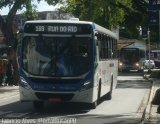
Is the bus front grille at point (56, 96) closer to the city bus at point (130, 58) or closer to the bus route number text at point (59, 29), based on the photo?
the bus route number text at point (59, 29)

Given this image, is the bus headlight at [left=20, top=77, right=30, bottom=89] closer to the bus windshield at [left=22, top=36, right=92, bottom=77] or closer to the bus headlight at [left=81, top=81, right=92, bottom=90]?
the bus windshield at [left=22, top=36, right=92, bottom=77]

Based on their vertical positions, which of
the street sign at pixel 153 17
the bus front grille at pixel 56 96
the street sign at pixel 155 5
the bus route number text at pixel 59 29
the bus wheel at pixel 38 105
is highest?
the street sign at pixel 155 5

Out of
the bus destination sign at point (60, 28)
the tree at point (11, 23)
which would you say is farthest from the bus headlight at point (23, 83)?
the tree at point (11, 23)

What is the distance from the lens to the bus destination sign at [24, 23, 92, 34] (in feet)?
59.4

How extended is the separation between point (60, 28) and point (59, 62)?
110 centimetres

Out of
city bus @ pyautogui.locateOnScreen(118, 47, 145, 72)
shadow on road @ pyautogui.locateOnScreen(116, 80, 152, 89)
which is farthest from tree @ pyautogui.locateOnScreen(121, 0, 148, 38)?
city bus @ pyautogui.locateOnScreen(118, 47, 145, 72)

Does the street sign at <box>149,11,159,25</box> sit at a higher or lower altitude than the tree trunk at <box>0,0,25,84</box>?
higher

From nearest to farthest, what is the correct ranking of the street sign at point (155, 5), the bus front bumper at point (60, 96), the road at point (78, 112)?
the road at point (78, 112) < the street sign at point (155, 5) < the bus front bumper at point (60, 96)

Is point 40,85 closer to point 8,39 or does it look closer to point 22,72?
point 22,72

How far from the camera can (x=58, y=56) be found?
18.0 meters

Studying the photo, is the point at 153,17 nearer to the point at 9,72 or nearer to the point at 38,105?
the point at 38,105

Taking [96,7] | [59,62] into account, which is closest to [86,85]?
[59,62]

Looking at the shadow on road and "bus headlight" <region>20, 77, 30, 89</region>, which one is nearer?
"bus headlight" <region>20, 77, 30, 89</region>

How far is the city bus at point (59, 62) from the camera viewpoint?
1780cm
